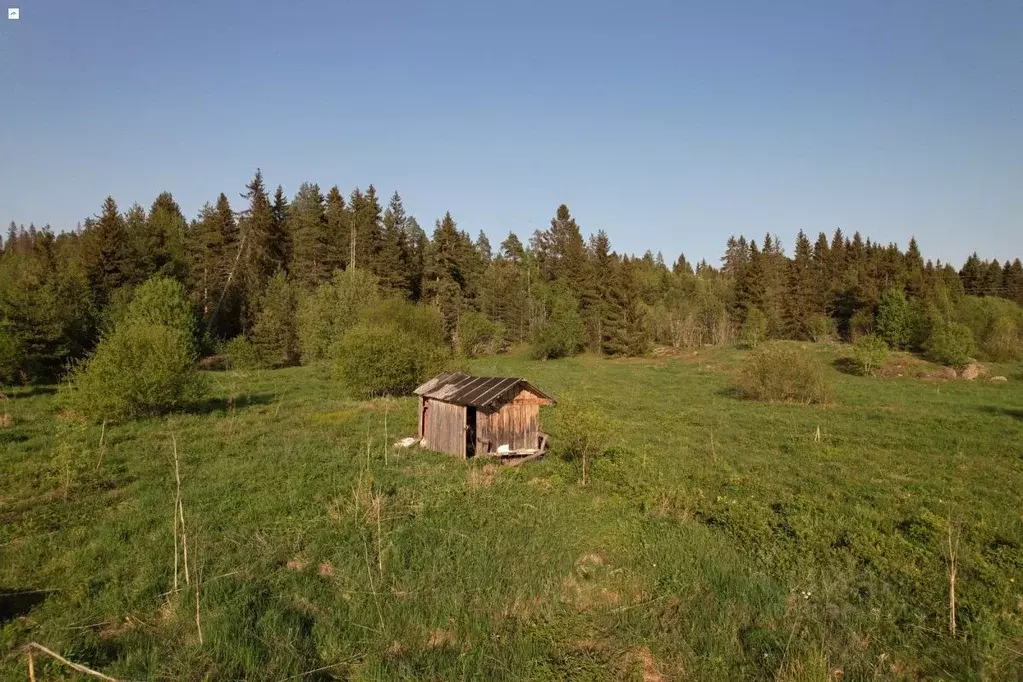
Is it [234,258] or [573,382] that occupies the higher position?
[234,258]

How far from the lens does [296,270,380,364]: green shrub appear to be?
123ft

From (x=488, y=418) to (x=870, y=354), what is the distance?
3523cm

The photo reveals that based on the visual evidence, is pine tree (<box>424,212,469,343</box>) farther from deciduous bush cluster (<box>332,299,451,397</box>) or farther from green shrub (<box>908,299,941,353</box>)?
green shrub (<box>908,299,941,353</box>)

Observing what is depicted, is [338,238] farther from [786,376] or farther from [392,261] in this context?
[786,376]

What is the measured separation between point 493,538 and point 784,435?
14313 millimetres

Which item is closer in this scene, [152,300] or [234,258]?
[152,300]

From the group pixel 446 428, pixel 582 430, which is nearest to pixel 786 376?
pixel 582 430

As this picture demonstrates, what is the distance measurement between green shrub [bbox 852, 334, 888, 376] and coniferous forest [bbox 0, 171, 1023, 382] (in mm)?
7650

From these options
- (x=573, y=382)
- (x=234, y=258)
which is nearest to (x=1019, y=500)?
(x=573, y=382)

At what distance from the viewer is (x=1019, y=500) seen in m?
12.3

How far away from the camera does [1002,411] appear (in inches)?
976

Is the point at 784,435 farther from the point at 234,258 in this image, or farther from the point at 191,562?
the point at 234,258

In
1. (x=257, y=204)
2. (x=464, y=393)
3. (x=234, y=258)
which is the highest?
(x=257, y=204)

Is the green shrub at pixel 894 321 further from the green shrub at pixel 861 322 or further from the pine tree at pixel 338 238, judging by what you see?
the pine tree at pixel 338 238
